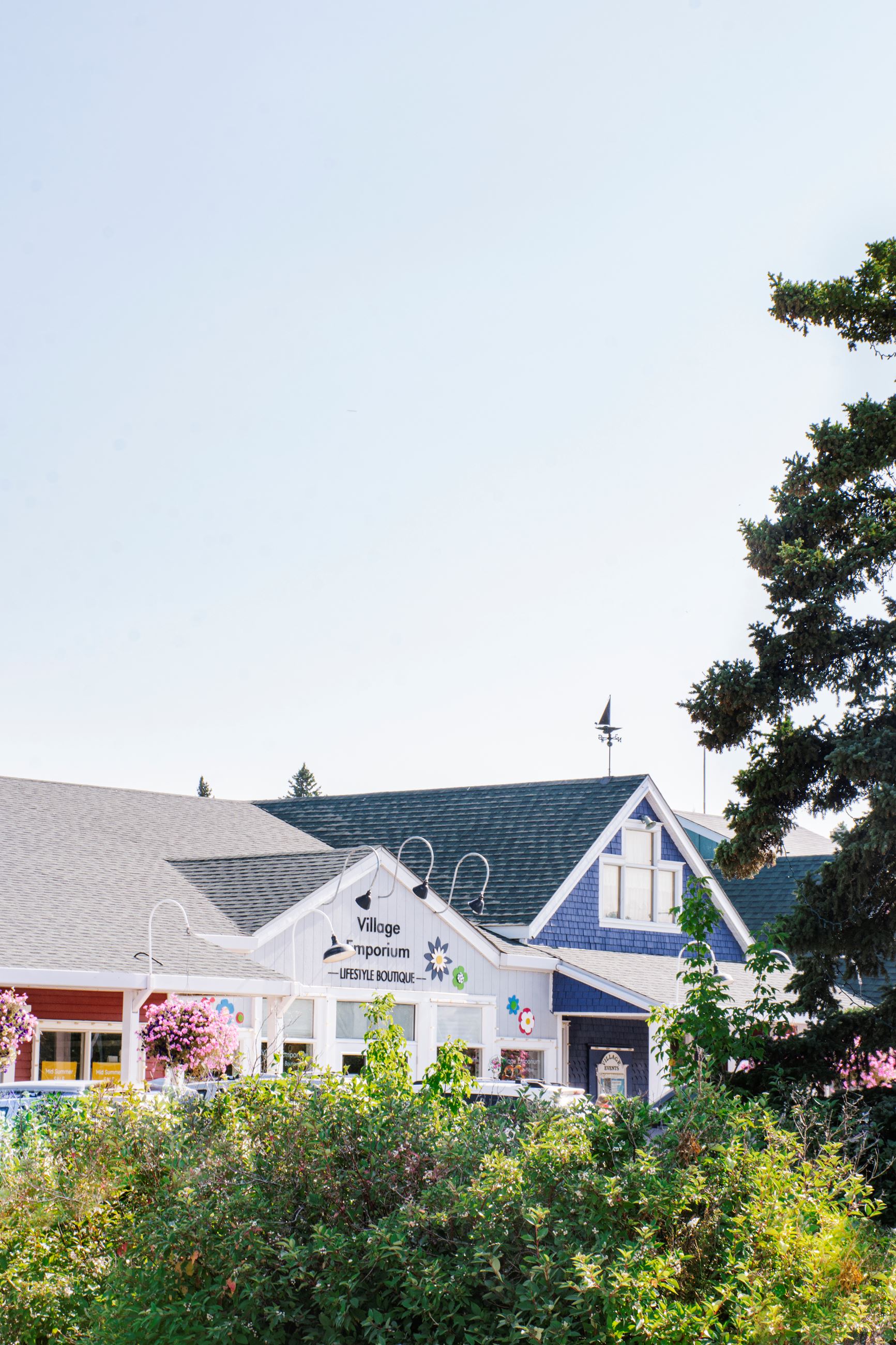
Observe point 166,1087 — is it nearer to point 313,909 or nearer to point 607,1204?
point 607,1204

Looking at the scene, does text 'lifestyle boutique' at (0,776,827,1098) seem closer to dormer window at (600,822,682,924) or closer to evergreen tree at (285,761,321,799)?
dormer window at (600,822,682,924)

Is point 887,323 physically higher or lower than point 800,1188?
higher

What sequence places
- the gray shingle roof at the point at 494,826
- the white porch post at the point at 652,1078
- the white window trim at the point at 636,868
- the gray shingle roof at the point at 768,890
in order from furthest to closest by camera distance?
the gray shingle roof at the point at 768,890 < the white window trim at the point at 636,868 < the gray shingle roof at the point at 494,826 < the white porch post at the point at 652,1078

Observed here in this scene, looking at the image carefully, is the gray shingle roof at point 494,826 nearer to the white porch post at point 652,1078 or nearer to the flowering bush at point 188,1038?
the white porch post at point 652,1078

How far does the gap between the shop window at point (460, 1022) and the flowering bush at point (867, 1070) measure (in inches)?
517

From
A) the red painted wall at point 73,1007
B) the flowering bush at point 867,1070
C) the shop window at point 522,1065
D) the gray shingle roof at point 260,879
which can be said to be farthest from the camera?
the shop window at point 522,1065

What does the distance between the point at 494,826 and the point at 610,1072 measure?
6.13 metres

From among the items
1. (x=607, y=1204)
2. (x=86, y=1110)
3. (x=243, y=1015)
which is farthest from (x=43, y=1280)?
(x=243, y=1015)

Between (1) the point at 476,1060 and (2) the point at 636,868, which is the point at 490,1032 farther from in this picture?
(2) the point at 636,868

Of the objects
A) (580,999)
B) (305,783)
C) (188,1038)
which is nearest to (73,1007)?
(188,1038)

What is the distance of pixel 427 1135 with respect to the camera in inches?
283

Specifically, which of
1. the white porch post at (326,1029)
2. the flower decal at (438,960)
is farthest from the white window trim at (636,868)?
the white porch post at (326,1029)

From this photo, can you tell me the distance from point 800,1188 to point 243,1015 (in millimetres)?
15868

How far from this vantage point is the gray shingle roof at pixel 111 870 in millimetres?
20297
